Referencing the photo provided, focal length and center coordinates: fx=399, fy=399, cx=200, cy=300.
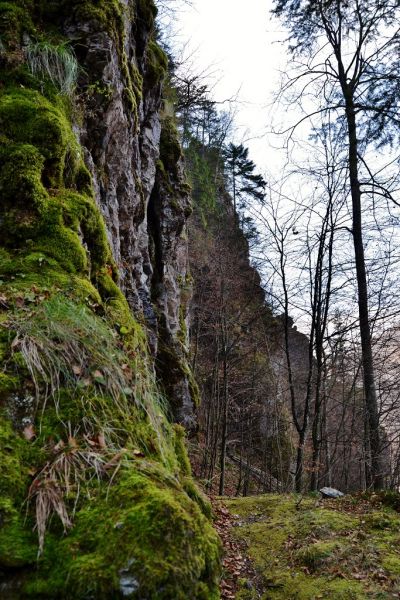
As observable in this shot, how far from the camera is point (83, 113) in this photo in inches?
197

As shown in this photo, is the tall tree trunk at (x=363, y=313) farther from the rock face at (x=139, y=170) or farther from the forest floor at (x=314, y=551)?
the rock face at (x=139, y=170)

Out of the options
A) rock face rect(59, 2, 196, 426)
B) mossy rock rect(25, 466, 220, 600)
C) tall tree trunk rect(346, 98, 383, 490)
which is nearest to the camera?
mossy rock rect(25, 466, 220, 600)

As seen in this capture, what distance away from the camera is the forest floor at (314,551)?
391 centimetres

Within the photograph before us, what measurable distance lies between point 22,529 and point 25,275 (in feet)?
6.21

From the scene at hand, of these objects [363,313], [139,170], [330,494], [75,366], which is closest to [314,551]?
[330,494]

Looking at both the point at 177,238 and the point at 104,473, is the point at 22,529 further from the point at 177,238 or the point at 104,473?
the point at 177,238

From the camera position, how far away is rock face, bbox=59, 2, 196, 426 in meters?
5.32

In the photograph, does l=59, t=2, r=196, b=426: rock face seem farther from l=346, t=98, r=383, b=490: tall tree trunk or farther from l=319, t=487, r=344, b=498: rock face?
l=346, t=98, r=383, b=490: tall tree trunk

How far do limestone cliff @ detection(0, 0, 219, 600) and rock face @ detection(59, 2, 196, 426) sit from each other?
1.7 inches

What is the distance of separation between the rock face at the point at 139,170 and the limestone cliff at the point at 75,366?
0.14 feet

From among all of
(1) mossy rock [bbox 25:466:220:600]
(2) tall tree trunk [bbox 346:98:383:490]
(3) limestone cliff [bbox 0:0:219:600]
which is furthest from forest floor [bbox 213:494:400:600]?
(1) mossy rock [bbox 25:466:220:600]

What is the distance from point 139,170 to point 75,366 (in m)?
6.91

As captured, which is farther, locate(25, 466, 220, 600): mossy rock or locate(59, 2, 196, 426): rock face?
locate(59, 2, 196, 426): rock face

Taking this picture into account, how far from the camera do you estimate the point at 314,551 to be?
14.7 feet
